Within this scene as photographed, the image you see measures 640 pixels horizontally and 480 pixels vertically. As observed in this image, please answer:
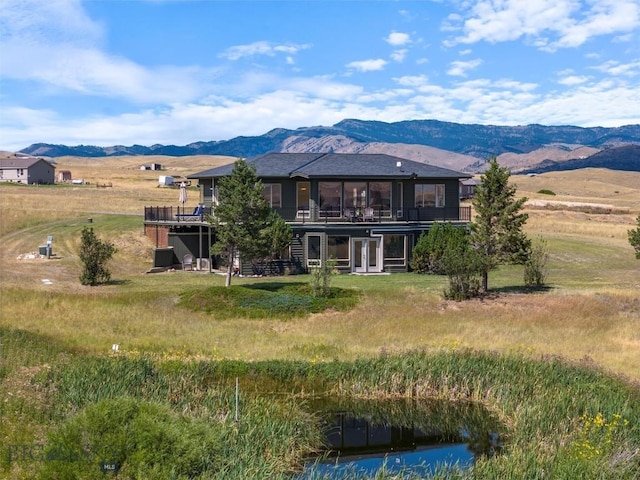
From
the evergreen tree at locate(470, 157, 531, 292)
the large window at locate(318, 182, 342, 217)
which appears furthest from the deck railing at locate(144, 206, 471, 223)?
the evergreen tree at locate(470, 157, 531, 292)

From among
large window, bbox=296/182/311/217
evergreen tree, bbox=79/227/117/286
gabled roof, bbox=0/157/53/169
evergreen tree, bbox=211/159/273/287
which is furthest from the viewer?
gabled roof, bbox=0/157/53/169

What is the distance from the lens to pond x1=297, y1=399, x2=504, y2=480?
566 inches

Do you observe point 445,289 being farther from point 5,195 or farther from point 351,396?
point 5,195

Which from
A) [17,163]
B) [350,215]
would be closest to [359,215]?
[350,215]

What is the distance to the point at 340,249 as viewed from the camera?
134ft

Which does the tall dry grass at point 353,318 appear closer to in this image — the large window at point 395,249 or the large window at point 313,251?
the large window at point 395,249

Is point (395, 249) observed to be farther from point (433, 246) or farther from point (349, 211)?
point (349, 211)

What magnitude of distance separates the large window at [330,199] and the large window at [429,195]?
5270 mm

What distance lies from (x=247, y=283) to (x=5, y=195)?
46.8m

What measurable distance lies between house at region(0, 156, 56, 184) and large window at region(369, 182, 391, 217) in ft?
270

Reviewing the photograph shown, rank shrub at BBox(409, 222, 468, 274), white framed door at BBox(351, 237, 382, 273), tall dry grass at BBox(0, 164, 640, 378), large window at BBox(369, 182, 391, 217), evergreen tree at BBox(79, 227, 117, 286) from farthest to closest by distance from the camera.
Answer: large window at BBox(369, 182, 391, 217) → white framed door at BBox(351, 237, 382, 273) → shrub at BBox(409, 222, 468, 274) → evergreen tree at BBox(79, 227, 117, 286) → tall dry grass at BBox(0, 164, 640, 378)

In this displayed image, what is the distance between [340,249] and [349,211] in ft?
8.31

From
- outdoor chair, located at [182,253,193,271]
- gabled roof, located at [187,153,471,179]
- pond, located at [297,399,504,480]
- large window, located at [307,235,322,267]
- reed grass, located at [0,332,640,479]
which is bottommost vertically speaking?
pond, located at [297,399,504,480]

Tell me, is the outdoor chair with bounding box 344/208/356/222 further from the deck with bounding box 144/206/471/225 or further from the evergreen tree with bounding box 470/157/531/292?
the evergreen tree with bounding box 470/157/531/292
